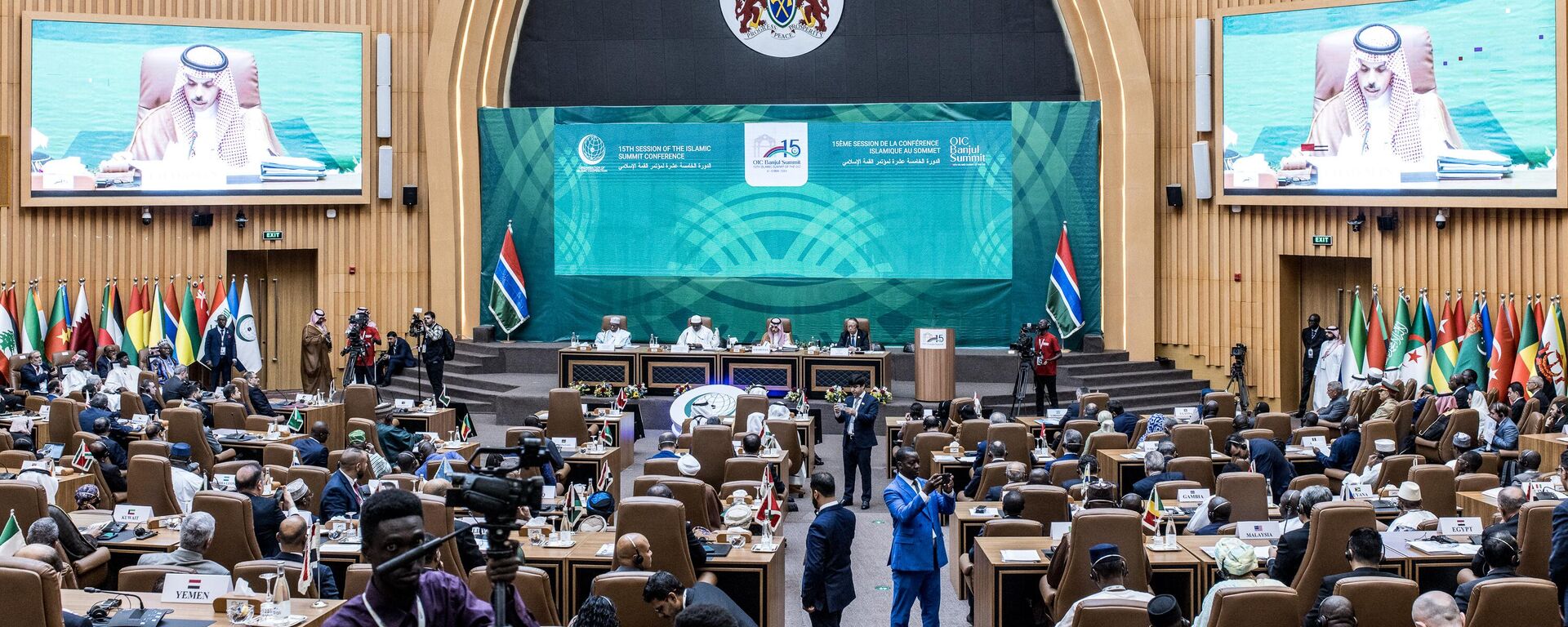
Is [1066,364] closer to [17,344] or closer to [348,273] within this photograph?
[348,273]

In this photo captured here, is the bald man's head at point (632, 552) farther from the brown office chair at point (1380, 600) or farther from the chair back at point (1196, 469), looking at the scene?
the chair back at point (1196, 469)

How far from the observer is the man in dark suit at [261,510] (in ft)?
30.1

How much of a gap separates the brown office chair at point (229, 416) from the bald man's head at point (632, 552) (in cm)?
807

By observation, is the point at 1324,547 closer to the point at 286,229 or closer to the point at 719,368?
the point at 719,368

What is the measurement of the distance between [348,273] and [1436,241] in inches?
561

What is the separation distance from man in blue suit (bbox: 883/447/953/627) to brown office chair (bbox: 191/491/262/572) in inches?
142

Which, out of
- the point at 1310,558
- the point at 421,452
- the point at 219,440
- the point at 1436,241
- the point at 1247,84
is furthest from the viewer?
the point at 1247,84

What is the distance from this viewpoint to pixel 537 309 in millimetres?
21984

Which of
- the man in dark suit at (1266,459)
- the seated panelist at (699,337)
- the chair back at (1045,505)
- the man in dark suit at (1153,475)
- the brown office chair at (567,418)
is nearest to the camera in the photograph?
the chair back at (1045,505)

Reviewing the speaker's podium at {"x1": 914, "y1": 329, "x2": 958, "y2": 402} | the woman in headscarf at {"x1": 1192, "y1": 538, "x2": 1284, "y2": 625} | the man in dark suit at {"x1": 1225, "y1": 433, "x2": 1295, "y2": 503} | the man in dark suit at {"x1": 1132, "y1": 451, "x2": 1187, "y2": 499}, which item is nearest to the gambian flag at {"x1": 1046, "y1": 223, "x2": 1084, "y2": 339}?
the speaker's podium at {"x1": 914, "y1": 329, "x2": 958, "y2": 402}

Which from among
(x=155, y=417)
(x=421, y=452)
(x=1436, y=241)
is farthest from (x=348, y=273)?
(x=1436, y=241)

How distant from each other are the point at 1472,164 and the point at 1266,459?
7088 mm

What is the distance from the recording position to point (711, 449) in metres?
12.2

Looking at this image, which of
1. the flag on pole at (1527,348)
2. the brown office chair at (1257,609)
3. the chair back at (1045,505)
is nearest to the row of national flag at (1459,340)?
the flag on pole at (1527,348)
